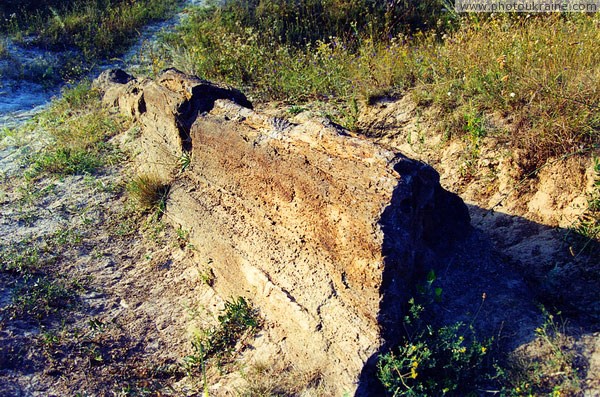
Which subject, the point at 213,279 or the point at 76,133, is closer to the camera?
the point at 213,279

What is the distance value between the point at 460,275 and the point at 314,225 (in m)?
1.01

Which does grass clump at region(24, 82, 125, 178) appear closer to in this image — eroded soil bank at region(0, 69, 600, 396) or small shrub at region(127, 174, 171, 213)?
eroded soil bank at region(0, 69, 600, 396)

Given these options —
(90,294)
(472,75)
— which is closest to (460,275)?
(472,75)

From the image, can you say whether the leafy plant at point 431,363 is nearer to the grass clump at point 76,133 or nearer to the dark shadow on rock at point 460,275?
the dark shadow on rock at point 460,275

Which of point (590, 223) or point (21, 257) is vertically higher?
point (590, 223)

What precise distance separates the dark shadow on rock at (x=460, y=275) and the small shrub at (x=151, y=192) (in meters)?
2.48

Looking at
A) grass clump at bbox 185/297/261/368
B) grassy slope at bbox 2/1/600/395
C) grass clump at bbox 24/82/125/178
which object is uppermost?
grassy slope at bbox 2/1/600/395

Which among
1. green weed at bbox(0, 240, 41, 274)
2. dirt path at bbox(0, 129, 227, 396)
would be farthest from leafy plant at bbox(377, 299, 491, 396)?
green weed at bbox(0, 240, 41, 274)

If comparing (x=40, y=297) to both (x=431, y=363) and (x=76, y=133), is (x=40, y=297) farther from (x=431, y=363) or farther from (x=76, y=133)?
(x=76, y=133)

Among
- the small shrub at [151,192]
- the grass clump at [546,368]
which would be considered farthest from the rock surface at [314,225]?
the grass clump at [546,368]

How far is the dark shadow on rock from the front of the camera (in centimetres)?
302

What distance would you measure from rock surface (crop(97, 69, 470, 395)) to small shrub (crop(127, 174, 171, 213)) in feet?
1.26

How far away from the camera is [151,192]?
5.04 metres

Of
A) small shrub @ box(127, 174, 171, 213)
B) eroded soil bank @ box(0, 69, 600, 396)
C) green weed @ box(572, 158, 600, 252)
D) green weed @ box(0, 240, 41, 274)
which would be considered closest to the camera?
eroded soil bank @ box(0, 69, 600, 396)
